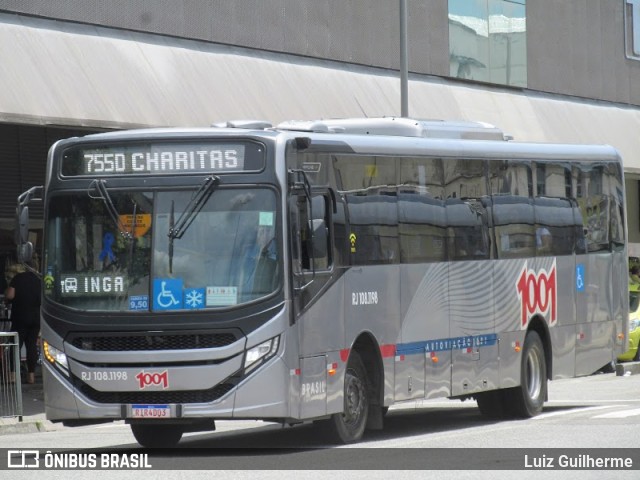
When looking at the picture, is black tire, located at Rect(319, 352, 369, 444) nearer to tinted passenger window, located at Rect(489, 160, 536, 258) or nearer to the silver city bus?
the silver city bus

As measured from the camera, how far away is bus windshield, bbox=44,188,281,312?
13.1m

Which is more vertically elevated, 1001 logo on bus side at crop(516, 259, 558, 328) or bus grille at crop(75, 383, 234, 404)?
1001 logo on bus side at crop(516, 259, 558, 328)

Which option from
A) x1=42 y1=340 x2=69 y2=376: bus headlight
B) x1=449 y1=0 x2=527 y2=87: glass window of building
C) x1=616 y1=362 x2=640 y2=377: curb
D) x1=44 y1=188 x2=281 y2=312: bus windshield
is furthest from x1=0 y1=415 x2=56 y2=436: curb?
x1=449 y1=0 x2=527 y2=87: glass window of building

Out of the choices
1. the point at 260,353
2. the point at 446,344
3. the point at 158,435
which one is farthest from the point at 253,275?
the point at 446,344

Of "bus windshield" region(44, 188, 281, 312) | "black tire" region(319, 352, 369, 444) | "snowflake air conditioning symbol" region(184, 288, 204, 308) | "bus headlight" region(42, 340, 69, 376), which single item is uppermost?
"bus windshield" region(44, 188, 281, 312)

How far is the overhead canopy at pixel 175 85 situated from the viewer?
2131cm

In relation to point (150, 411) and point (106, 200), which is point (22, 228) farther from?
point (150, 411)

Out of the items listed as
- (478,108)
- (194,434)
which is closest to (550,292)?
(194,434)

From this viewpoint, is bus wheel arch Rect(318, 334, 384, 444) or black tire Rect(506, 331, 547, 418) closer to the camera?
bus wheel arch Rect(318, 334, 384, 444)

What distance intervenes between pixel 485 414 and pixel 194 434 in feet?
12.2

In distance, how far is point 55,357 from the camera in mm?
13500

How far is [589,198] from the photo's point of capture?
63.6 ft

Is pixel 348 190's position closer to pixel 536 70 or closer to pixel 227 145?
pixel 227 145

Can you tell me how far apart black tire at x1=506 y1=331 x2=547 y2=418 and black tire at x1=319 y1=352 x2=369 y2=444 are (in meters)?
3.47
